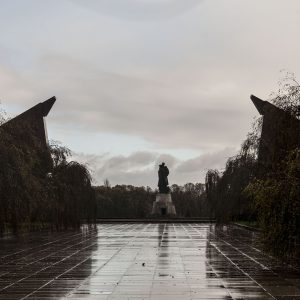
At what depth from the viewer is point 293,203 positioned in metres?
11.1

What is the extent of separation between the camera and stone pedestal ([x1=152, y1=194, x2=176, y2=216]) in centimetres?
6069

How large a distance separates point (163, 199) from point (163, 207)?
5.02 ft

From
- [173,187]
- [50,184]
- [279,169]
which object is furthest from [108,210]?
[279,169]

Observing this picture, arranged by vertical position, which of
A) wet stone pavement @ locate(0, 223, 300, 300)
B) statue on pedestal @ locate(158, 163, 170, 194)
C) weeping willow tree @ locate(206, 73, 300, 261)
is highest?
statue on pedestal @ locate(158, 163, 170, 194)

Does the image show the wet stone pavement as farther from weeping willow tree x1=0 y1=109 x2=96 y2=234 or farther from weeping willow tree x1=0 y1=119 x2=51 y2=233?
weeping willow tree x1=0 y1=109 x2=96 y2=234

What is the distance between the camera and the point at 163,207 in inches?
2418

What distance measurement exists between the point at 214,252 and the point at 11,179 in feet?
20.0

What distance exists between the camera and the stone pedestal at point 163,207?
2389 inches

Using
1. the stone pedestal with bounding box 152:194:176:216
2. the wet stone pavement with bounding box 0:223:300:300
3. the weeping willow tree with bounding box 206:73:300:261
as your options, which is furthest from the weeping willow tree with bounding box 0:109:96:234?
the stone pedestal with bounding box 152:194:176:216

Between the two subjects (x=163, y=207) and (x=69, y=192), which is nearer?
(x=69, y=192)

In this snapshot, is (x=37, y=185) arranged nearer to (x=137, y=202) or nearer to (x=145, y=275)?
(x=145, y=275)

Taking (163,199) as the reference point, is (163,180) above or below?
above

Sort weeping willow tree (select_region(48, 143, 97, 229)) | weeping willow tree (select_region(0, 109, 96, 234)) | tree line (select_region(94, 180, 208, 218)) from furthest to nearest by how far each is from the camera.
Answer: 1. tree line (select_region(94, 180, 208, 218))
2. weeping willow tree (select_region(48, 143, 97, 229))
3. weeping willow tree (select_region(0, 109, 96, 234))

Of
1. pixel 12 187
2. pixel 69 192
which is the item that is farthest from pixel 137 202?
pixel 12 187
